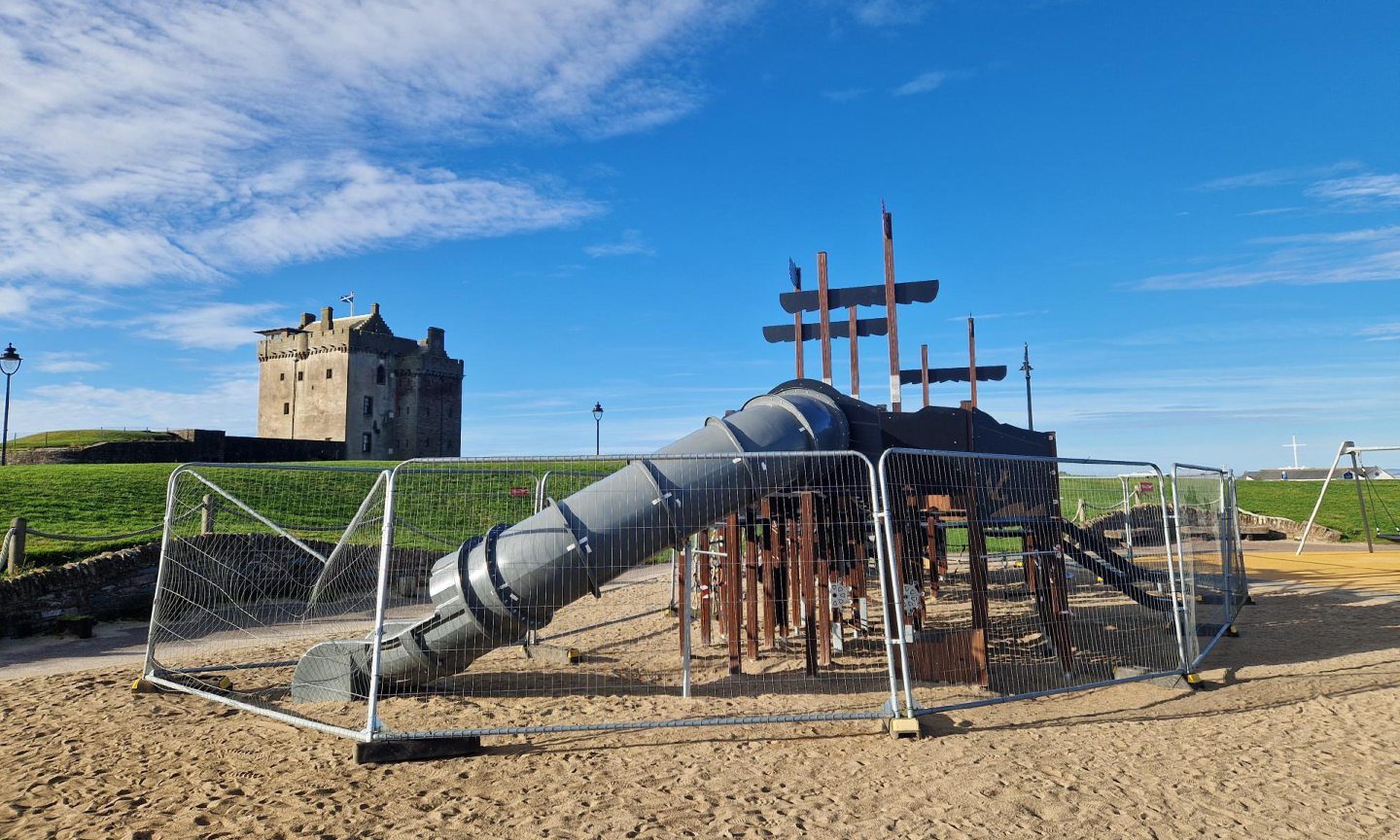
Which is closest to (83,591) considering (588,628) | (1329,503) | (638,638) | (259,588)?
(259,588)

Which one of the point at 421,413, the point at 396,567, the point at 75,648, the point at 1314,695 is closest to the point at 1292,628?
the point at 1314,695

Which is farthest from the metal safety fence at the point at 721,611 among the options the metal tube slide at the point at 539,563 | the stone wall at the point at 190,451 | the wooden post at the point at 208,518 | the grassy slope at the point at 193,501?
the stone wall at the point at 190,451

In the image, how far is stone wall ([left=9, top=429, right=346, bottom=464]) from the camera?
108 ft

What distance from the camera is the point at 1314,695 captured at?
7.41 metres

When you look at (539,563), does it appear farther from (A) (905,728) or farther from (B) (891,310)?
(B) (891,310)

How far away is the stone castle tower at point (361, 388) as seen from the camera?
4866 cm

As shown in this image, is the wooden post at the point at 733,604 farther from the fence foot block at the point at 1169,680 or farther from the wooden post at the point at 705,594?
the fence foot block at the point at 1169,680

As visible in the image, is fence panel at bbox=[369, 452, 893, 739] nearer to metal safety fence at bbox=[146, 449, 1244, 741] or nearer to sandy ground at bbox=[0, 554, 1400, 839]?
metal safety fence at bbox=[146, 449, 1244, 741]

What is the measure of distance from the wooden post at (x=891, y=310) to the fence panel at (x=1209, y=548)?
358 centimetres

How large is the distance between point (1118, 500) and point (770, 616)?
7.32 meters

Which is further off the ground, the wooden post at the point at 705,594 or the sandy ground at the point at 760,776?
the wooden post at the point at 705,594

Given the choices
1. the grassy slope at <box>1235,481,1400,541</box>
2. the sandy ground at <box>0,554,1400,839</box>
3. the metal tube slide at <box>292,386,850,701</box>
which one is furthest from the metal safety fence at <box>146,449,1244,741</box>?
the grassy slope at <box>1235,481,1400,541</box>

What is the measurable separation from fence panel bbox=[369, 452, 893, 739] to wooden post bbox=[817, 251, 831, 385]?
2936 millimetres

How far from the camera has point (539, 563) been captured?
21.4 ft
